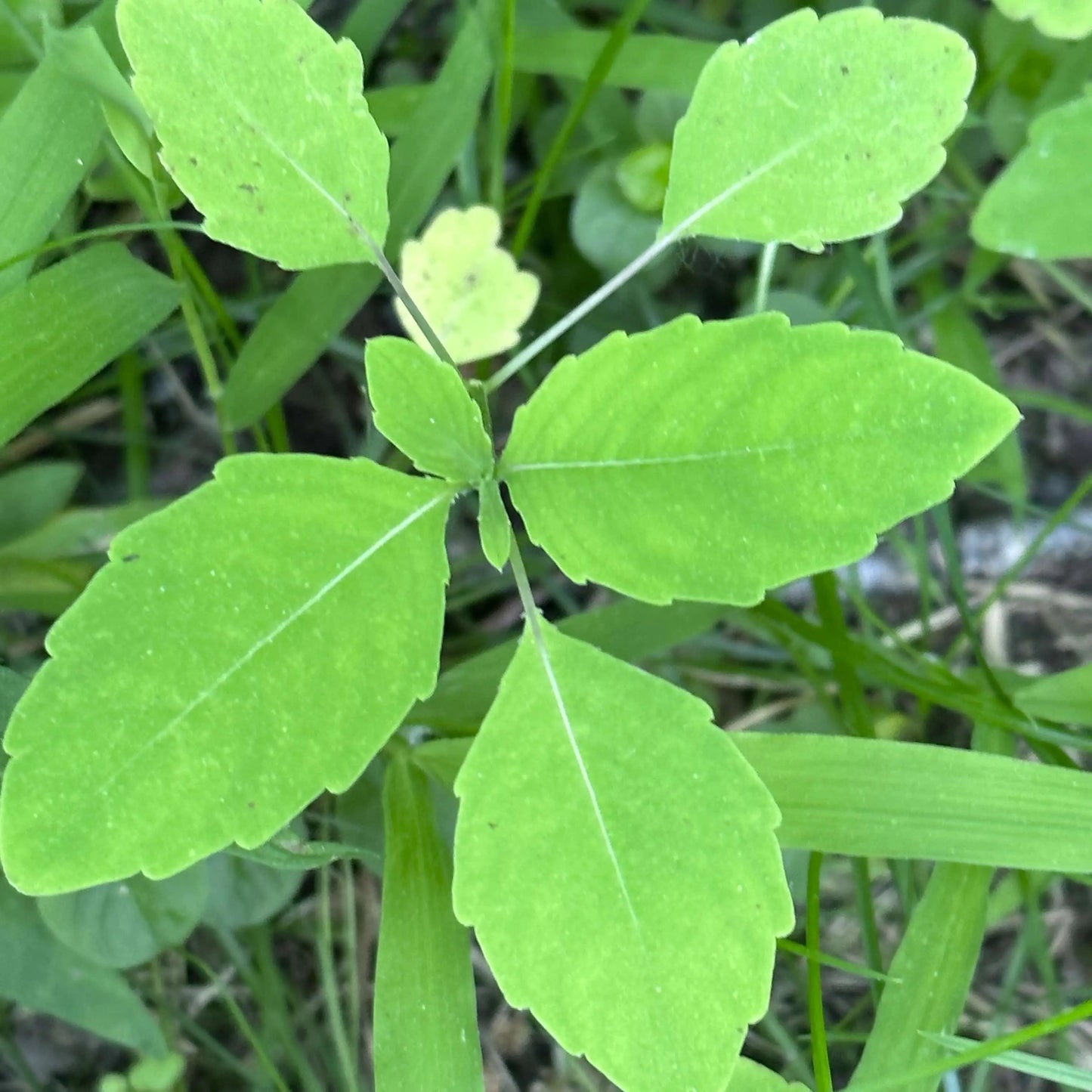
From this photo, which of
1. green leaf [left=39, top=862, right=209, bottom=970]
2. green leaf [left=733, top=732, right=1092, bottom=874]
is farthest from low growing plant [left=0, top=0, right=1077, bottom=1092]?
green leaf [left=39, top=862, right=209, bottom=970]

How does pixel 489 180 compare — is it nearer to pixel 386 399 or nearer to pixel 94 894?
pixel 386 399

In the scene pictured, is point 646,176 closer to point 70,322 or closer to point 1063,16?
point 1063,16

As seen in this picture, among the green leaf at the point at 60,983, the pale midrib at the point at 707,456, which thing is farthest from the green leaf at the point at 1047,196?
the green leaf at the point at 60,983

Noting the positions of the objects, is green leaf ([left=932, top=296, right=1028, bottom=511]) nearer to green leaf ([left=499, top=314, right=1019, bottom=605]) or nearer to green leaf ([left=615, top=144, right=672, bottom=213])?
green leaf ([left=615, top=144, right=672, bottom=213])

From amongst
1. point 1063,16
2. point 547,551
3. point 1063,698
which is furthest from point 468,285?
point 1063,698

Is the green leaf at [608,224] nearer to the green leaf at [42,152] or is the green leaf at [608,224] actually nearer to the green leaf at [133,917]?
the green leaf at [42,152]

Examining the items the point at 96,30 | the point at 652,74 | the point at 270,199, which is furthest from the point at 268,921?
the point at 652,74
